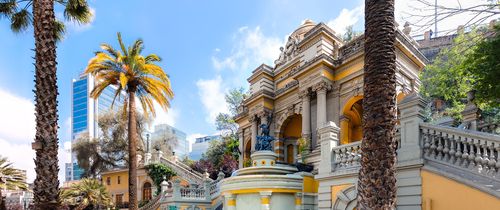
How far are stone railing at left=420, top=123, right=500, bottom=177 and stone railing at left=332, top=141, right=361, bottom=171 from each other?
6.02ft

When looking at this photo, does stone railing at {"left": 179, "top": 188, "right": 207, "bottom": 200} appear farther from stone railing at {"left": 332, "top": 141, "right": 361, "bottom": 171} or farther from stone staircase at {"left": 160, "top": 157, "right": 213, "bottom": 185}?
stone railing at {"left": 332, "top": 141, "right": 361, "bottom": 171}

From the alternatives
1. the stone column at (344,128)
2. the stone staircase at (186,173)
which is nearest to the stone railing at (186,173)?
the stone staircase at (186,173)

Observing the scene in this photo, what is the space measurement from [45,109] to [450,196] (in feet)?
29.5

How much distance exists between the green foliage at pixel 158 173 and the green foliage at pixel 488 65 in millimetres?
30446

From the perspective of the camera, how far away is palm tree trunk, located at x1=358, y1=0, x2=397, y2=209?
667 cm

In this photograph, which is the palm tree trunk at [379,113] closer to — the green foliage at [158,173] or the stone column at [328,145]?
the stone column at [328,145]

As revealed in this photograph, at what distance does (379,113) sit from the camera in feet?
22.7

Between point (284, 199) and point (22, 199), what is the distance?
3674cm

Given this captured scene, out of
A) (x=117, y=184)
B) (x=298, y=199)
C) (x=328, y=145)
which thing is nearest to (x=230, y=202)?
(x=298, y=199)

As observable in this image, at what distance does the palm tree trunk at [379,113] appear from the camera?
263 inches

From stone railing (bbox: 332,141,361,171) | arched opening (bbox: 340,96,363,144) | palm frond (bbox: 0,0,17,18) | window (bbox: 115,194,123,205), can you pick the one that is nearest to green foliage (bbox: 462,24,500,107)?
stone railing (bbox: 332,141,361,171)

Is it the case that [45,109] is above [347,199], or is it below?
above

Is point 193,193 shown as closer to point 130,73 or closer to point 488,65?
point 130,73

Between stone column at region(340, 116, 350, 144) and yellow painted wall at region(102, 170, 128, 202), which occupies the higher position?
stone column at region(340, 116, 350, 144)
